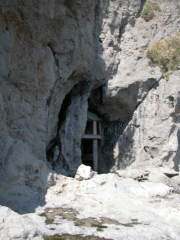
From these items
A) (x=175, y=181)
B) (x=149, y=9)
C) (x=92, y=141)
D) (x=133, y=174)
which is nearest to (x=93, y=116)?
(x=92, y=141)

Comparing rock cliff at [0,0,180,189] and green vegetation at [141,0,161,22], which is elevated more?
green vegetation at [141,0,161,22]

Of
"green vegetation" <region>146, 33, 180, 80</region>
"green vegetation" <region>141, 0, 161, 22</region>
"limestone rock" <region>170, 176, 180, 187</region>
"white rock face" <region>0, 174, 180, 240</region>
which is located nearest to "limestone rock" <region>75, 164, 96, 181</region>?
"white rock face" <region>0, 174, 180, 240</region>

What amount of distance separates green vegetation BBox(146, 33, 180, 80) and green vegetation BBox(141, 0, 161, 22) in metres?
2.04

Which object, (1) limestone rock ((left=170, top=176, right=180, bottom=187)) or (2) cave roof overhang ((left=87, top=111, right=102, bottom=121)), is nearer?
(1) limestone rock ((left=170, top=176, right=180, bottom=187))

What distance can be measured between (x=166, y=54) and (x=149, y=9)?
3.44 meters

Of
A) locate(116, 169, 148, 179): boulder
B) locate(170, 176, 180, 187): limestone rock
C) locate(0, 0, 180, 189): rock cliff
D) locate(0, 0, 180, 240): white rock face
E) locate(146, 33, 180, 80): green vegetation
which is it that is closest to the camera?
locate(0, 0, 180, 240): white rock face

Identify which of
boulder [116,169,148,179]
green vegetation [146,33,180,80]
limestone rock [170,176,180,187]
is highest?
green vegetation [146,33,180,80]

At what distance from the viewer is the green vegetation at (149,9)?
14.1m

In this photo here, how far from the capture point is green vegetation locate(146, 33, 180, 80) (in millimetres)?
12984

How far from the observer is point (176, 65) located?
12922mm

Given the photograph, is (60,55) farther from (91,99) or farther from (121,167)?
(121,167)

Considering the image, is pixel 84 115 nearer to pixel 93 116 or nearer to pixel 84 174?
pixel 93 116

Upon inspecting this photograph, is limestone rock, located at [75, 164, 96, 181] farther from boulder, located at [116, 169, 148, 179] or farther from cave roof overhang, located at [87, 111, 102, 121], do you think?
cave roof overhang, located at [87, 111, 102, 121]

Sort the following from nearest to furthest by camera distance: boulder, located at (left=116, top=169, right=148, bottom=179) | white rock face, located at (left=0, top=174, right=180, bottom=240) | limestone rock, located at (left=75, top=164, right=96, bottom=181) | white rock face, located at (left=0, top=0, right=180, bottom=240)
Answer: white rock face, located at (left=0, top=174, right=180, bottom=240) → white rock face, located at (left=0, top=0, right=180, bottom=240) → limestone rock, located at (left=75, top=164, right=96, bottom=181) → boulder, located at (left=116, top=169, right=148, bottom=179)
